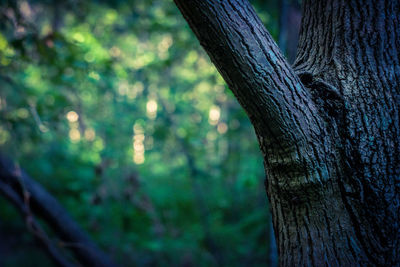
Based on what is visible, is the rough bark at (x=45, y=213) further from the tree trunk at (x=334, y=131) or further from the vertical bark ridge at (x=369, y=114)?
the vertical bark ridge at (x=369, y=114)

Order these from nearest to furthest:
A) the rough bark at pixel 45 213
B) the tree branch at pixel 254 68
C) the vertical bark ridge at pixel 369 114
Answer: the tree branch at pixel 254 68
the vertical bark ridge at pixel 369 114
the rough bark at pixel 45 213

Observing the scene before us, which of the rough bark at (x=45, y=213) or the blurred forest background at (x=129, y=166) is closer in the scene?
the rough bark at (x=45, y=213)

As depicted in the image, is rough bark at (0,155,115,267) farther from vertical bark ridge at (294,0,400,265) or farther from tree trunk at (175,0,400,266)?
vertical bark ridge at (294,0,400,265)

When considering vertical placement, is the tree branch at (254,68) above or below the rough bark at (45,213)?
above

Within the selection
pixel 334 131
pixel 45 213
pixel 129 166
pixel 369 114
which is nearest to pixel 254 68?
pixel 334 131

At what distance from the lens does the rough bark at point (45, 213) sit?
11.0 feet

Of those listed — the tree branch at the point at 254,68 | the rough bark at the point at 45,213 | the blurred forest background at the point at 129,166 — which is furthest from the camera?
the blurred forest background at the point at 129,166

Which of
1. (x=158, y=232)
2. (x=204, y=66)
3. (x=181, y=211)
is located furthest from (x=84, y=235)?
(x=204, y=66)

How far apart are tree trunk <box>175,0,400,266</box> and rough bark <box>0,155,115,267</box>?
3122 mm

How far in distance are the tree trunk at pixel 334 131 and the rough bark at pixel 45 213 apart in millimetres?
3122

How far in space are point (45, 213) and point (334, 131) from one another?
3.82 metres

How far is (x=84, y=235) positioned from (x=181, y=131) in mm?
2667

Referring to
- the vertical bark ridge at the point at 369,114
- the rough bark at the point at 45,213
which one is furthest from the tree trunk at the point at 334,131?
the rough bark at the point at 45,213

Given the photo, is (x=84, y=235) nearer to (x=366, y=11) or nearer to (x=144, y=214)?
(x=144, y=214)
